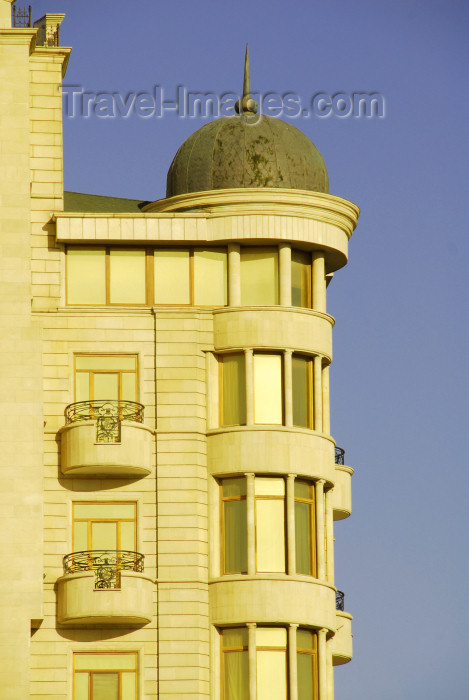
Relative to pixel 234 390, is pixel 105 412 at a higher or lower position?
lower

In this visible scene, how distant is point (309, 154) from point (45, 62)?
931 centimetres

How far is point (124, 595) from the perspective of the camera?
192ft

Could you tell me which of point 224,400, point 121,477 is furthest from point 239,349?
point 121,477

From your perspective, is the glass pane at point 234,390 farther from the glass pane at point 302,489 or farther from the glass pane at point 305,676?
the glass pane at point 305,676

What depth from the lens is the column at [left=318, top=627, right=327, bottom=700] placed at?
2339 inches

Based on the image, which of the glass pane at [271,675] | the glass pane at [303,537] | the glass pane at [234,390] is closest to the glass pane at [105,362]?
the glass pane at [234,390]

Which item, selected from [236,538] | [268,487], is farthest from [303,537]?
[236,538]

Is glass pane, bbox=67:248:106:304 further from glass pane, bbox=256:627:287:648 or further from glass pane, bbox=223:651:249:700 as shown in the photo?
glass pane, bbox=223:651:249:700

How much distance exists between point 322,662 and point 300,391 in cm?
871

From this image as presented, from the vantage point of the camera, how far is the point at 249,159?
6431 cm

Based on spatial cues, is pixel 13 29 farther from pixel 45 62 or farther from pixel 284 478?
pixel 284 478

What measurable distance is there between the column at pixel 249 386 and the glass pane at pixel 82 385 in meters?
5.06

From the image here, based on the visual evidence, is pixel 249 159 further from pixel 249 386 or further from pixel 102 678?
pixel 102 678

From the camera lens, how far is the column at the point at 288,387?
61.2 meters
